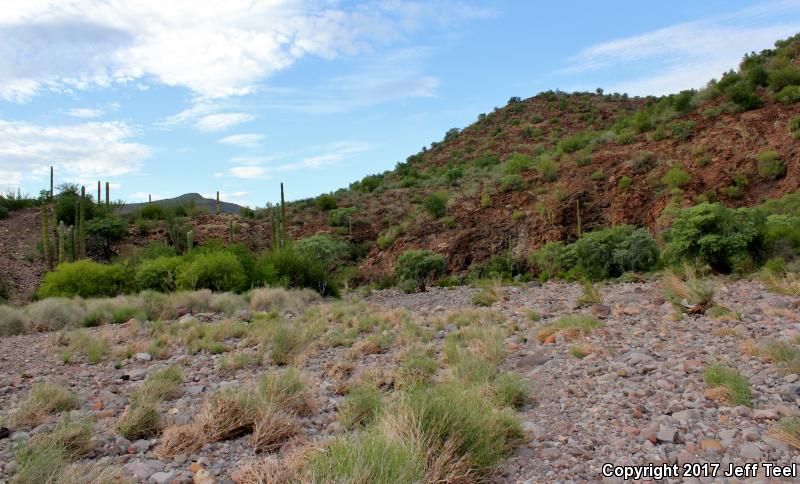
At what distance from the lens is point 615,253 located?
19.2m

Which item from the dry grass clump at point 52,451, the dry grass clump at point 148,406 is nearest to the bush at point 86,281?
the dry grass clump at point 148,406

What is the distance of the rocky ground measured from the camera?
15.3 feet

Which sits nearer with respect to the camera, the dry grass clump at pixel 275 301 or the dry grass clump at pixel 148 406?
the dry grass clump at pixel 148 406

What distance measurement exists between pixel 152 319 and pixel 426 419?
42.3 ft

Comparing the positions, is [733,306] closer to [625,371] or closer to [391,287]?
[625,371]

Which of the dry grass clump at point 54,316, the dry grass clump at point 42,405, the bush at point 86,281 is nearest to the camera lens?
the dry grass clump at point 42,405

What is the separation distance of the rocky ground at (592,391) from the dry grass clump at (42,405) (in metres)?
0.25

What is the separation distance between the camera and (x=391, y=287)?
26.5 metres

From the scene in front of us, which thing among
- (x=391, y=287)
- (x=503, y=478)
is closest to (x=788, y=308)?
(x=503, y=478)

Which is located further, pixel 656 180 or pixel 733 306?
pixel 656 180

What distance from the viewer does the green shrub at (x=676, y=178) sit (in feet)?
76.7

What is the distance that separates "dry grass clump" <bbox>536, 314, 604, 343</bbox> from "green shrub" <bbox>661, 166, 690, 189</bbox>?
15.7 metres

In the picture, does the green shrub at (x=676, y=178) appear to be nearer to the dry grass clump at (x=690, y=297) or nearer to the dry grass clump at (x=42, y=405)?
the dry grass clump at (x=690, y=297)

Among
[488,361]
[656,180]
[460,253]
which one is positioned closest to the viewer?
[488,361]
